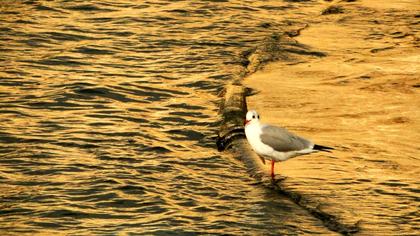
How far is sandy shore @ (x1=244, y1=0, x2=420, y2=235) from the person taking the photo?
9.38 meters

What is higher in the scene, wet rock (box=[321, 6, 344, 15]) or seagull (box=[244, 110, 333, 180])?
wet rock (box=[321, 6, 344, 15])

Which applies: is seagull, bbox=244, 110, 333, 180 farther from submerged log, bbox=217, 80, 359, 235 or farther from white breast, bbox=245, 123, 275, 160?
submerged log, bbox=217, 80, 359, 235

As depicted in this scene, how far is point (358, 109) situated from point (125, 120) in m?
3.18

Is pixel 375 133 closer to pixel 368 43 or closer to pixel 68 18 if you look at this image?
pixel 368 43

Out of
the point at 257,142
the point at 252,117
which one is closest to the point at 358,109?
the point at 252,117

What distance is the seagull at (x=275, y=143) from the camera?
32.1 feet

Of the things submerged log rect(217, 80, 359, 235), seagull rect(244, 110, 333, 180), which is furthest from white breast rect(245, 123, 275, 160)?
submerged log rect(217, 80, 359, 235)

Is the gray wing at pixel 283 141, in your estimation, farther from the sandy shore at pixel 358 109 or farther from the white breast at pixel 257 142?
the sandy shore at pixel 358 109

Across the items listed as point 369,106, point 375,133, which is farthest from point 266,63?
point 375,133

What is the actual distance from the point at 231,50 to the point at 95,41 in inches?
98.3

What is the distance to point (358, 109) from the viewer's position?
12.5 metres

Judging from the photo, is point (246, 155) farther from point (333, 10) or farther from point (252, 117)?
point (333, 10)

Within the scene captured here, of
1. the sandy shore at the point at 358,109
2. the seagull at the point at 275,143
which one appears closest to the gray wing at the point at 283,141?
the seagull at the point at 275,143

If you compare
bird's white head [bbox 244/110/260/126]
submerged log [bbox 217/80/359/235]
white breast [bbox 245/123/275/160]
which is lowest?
submerged log [bbox 217/80/359/235]
